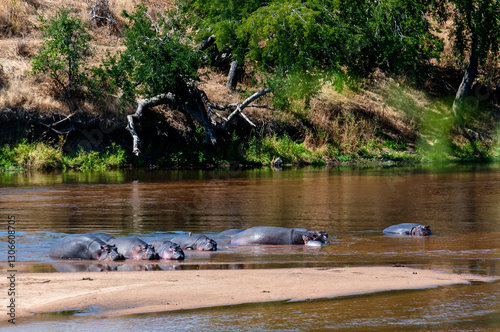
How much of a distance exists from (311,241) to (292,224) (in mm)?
2031

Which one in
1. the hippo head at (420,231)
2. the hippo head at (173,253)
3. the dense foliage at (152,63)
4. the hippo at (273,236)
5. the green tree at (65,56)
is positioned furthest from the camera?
the green tree at (65,56)

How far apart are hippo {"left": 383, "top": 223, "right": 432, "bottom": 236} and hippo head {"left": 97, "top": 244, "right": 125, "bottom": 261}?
185 inches

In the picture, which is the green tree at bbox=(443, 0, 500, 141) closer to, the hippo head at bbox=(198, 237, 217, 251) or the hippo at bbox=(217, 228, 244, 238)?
the hippo at bbox=(217, 228, 244, 238)

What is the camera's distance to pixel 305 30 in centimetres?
2527

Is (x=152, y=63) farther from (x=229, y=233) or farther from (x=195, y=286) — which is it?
(x=195, y=286)

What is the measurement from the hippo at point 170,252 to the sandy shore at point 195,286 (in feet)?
3.23

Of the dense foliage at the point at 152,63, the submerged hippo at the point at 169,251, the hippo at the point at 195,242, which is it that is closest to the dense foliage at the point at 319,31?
the dense foliage at the point at 152,63

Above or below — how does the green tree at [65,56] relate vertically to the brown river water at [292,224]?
above

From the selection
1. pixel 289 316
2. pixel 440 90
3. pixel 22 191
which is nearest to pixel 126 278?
pixel 289 316

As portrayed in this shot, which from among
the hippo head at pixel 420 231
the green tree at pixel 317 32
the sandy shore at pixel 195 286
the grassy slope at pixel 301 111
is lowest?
the sandy shore at pixel 195 286

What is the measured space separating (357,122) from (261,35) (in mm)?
7693

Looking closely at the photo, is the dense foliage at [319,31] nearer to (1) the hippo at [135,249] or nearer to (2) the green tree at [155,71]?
(2) the green tree at [155,71]

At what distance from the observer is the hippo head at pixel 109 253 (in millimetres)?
8625

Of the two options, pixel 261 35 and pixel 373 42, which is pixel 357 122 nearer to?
pixel 373 42
